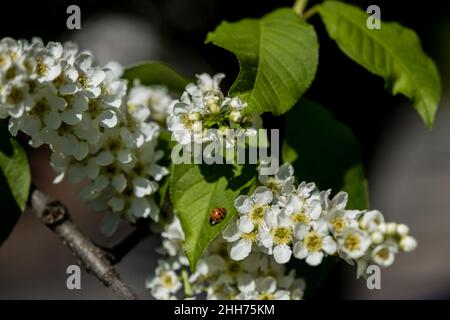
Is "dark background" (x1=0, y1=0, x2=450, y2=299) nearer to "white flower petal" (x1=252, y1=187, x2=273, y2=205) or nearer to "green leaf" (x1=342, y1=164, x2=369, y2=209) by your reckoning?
"green leaf" (x1=342, y1=164, x2=369, y2=209)

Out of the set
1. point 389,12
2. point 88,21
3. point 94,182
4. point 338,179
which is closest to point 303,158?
point 338,179

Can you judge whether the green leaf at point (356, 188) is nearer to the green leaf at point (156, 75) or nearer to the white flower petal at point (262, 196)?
the white flower petal at point (262, 196)

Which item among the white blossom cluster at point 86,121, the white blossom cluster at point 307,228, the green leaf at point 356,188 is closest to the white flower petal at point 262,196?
the white blossom cluster at point 307,228

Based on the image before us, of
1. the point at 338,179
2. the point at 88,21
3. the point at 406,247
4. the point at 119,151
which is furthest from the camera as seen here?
the point at 88,21

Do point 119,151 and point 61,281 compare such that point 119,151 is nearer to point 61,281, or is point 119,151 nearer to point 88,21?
point 61,281

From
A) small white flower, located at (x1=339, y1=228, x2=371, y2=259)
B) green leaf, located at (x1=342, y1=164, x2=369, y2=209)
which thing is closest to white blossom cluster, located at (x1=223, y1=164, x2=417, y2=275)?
small white flower, located at (x1=339, y1=228, x2=371, y2=259)

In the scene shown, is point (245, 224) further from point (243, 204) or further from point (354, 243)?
point (354, 243)
